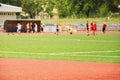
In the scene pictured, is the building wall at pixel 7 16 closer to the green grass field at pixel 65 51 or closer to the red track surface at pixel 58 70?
the green grass field at pixel 65 51

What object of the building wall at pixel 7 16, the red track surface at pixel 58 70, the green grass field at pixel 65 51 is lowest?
the green grass field at pixel 65 51

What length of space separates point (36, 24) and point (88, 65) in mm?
42390

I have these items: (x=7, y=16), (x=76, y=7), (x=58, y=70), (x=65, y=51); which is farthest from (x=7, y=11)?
(x=58, y=70)

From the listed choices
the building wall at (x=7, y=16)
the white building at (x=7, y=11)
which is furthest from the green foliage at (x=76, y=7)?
the white building at (x=7, y=11)

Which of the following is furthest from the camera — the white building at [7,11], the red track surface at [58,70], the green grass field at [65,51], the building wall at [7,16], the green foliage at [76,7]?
the building wall at [7,16]

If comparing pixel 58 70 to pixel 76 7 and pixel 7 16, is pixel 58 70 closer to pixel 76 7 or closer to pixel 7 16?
pixel 7 16

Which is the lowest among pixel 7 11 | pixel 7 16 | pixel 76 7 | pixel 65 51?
pixel 65 51

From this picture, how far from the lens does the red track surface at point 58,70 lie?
40.9ft

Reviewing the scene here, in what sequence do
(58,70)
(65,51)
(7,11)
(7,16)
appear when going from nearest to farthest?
(58,70) → (65,51) → (7,11) → (7,16)

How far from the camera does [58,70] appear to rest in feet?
46.5

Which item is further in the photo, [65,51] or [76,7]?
[76,7]

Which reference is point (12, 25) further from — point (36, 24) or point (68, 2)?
point (68, 2)

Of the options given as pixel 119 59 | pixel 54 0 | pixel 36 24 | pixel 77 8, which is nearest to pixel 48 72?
pixel 119 59

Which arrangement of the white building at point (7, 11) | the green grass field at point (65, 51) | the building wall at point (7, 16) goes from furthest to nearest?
the building wall at point (7, 16) < the white building at point (7, 11) < the green grass field at point (65, 51)
